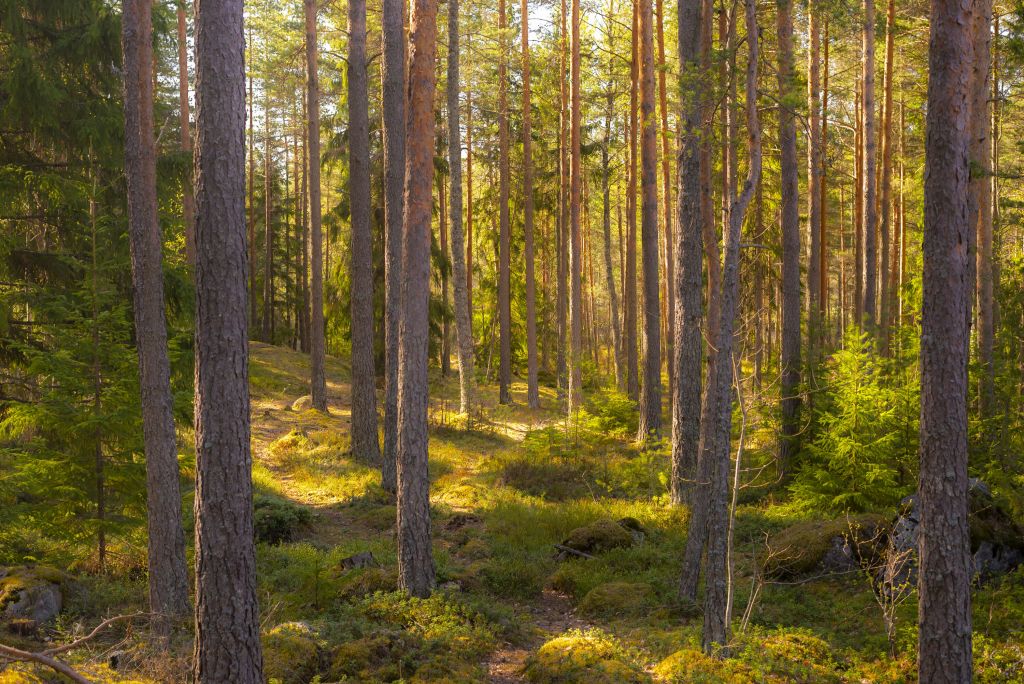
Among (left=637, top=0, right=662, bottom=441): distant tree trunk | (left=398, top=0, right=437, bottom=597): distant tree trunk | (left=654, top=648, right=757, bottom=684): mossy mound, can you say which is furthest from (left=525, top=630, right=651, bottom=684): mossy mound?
(left=637, top=0, right=662, bottom=441): distant tree trunk

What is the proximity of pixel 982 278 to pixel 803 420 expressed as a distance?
4.52m

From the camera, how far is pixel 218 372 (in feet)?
17.5

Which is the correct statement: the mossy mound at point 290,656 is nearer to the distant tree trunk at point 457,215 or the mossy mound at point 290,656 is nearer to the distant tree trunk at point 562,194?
the distant tree trunk at point 457,215

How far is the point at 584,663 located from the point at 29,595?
6452mm

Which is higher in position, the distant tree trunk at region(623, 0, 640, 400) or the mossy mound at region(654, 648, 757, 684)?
the distant tree trunk at region(623, 0, 640, 400)

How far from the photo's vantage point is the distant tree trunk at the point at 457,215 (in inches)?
757

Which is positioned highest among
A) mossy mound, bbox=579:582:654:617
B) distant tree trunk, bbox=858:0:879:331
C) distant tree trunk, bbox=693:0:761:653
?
distant tree trunk, bbox=858:0:879:331

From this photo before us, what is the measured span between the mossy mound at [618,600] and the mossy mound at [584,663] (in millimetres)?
1616

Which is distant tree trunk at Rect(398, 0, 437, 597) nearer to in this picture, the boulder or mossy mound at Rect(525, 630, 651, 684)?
mossy mound at Rect(525, 630, 651, 684)

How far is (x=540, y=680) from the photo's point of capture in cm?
711

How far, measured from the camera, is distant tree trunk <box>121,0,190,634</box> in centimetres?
879

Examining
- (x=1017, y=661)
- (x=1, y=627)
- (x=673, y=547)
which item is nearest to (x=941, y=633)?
(x=1017, y=661)

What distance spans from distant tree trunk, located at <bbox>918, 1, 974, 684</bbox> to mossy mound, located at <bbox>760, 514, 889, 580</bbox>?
11.8 feet

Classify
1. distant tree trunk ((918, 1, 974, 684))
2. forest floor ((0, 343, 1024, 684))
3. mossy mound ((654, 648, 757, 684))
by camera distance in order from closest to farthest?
1. distant tree trunk ((918, 1, 974, 684))
2. mossy mound ((654, 648, 757, 684))
3. forest floor ((0, 343, 1024, 684))
